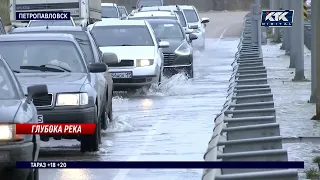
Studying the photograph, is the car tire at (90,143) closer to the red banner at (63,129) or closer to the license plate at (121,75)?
the red banner at (63,129)

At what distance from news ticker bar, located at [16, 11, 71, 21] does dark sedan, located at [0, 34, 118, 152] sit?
15972mm

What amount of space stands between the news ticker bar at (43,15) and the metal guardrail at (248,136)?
20053mm

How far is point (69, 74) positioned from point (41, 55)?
0.69m

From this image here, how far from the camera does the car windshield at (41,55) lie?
14.6 meters

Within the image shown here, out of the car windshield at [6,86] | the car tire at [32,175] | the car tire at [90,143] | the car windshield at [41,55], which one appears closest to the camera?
the car tire at [32,175]

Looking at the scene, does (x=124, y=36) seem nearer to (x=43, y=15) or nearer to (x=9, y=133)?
(x=43, y=15)

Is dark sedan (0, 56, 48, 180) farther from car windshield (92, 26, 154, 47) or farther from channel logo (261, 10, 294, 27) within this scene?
car windshield (92, 26, 154, 47)

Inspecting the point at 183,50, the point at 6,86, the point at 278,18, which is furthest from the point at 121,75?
the point at 6,86

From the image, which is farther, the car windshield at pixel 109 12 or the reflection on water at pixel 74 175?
the car windshield at pixel 109 12

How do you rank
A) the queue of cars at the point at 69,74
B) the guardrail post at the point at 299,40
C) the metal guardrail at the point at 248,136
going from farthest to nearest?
the guardrail post at the point at 299,40 < the queue of cars at the point at 69,74 < the metal guardrail at the point at 248,136

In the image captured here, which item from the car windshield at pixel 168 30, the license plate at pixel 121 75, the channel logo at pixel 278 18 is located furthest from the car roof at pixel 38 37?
the car windshield at pixel 168 30

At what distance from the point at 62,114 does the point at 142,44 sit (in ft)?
35.5

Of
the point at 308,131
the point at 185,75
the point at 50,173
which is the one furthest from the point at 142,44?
the point at 50,173

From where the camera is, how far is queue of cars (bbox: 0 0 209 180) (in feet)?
33.2
